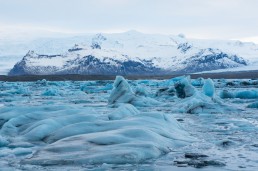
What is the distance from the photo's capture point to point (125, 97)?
1742 cm

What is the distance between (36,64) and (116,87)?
184 metres

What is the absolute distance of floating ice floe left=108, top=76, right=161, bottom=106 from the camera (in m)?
16.8

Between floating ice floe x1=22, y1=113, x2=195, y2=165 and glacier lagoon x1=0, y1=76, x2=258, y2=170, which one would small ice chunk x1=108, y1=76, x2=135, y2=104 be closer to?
glacier lagoon x1=0, y1=76, x2=258, y2=170

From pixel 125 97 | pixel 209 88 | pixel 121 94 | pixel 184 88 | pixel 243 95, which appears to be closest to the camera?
pixel 125 97

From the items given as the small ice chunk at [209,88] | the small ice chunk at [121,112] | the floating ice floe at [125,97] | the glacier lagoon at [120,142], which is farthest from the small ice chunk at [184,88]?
the small ice chunk at [121,112]

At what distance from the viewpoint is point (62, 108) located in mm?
10320

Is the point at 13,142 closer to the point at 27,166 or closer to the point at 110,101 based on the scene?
the point at 27,166

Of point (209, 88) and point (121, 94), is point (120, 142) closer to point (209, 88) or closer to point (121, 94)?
point (121, 94)

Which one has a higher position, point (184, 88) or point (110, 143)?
point (184, 88)

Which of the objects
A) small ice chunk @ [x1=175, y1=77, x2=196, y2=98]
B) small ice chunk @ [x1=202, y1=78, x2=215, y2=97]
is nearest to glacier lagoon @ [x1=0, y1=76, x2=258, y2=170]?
small ice chunk @ [x1=202, y1=78, x2=215, y2=97]

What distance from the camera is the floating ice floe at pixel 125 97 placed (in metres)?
Result: 16.8

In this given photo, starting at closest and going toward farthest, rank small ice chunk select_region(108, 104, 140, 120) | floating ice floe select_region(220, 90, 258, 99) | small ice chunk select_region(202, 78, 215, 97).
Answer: small ice chunk select_region(108, 104, 140, 120), small ice chunk select_region(202, 78, 215, 97), floating ice floe select_region(220, 90, 258, 99)

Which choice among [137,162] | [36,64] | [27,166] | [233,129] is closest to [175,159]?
[137,162]

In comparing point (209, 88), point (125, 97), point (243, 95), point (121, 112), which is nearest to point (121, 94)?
point (125, 97)
